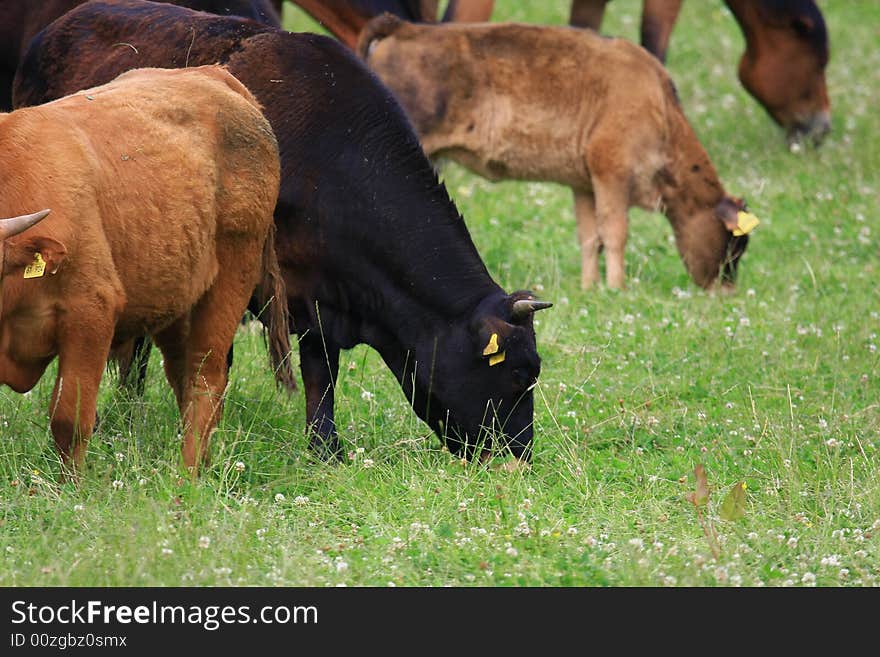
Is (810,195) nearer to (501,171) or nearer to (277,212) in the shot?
(501,171)

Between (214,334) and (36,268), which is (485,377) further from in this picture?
(36,268)

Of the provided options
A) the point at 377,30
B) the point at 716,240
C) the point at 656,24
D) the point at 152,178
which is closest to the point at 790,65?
the point at 656,24

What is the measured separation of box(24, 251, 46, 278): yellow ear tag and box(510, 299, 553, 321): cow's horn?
231 centimetres

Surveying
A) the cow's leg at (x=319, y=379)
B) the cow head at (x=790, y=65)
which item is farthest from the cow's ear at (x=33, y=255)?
the cow head at (x=790, y=65)

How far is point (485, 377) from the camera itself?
6961 mm

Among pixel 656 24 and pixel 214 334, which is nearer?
pixel 214 334

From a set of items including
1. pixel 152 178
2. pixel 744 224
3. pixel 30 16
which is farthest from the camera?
pixel 744 224

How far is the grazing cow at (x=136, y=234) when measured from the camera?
5.52m

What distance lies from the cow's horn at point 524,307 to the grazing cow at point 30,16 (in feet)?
9.05

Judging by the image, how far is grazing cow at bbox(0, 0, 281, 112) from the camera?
8617mm

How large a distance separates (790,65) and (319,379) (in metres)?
7.83

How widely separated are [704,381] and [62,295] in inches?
158

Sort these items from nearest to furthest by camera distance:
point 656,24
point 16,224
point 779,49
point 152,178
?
point 16,224 < point 152,178 < point 656,24 < point 779,49

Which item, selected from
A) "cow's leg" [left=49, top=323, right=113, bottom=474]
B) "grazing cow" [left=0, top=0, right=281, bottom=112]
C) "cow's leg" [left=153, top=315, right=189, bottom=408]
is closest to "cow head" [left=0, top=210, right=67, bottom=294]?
"cow's leg" [left=49, top=323, right=113, bottom=474]
